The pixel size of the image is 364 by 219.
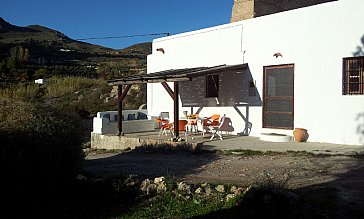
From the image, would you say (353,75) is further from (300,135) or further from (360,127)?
(300,135)

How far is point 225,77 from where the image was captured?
15.3 m

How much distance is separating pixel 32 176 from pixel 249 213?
372 cm

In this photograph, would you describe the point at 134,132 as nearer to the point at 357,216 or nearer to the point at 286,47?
the point at 286,47

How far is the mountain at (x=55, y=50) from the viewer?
47.1 metres

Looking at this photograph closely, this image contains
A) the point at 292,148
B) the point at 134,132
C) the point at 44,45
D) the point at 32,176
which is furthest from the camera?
the point at 44,45

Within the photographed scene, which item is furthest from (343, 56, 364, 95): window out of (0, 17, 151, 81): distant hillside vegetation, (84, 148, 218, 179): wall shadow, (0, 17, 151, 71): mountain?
(0, 17, 151, 71): mountain

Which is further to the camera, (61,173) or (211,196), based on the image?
(61,173)

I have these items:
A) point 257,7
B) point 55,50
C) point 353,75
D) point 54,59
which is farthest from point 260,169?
point 55,50

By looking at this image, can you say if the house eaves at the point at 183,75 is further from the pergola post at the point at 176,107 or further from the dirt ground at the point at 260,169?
the dirt ground at the point at 260,169

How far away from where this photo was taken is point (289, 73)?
12.8 meters

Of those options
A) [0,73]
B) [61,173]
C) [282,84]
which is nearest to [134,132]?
[282,84]

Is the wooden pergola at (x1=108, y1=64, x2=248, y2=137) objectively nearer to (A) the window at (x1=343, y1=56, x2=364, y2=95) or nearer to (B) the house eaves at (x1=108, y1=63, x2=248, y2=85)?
(B) the house eaves at (x1=108, y1=63, x2=248, y2=85)

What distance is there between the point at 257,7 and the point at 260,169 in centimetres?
1120

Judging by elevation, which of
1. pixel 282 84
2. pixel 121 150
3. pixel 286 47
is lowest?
pixel 121 150
